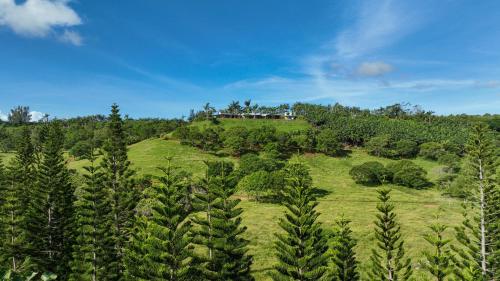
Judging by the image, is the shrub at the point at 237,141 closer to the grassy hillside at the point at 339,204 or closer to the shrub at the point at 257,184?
the grassy hillside at the point at 339,204

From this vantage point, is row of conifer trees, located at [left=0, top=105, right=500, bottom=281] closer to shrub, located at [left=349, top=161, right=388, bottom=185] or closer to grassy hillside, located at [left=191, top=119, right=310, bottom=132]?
shrub, located at [left=349, top=161, right=388, bottom=185]

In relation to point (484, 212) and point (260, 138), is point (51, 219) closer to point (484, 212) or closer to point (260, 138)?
point (484, 212)

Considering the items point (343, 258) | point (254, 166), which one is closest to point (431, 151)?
point (254, 166)

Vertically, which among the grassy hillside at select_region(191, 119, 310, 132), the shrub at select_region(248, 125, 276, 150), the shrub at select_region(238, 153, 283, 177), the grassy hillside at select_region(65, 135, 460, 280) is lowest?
the grassy hillside at select_region(65, 135, 460, 280)

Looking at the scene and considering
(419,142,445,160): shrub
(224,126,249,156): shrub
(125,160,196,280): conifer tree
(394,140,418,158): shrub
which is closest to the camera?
(125,160,196,280): conifer tree

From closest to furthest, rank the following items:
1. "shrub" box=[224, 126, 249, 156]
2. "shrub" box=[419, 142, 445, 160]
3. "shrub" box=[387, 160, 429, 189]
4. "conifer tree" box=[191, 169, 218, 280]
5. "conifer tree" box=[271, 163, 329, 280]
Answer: "conifer tree" box=[271, 163, 329, 280], "conifer tree" box=[191, 169, 218, 280], "shrub" box=[387, 160, 429, 189], "shrub" box=[224, 126, 249, 156], "shrub" box=[419, 142, 445, 160]

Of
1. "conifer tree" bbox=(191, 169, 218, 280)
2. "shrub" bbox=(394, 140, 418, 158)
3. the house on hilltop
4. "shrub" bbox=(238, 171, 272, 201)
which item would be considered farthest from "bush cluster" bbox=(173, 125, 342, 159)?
"conifer tree" bbox=(191, 169, 218, 280)
